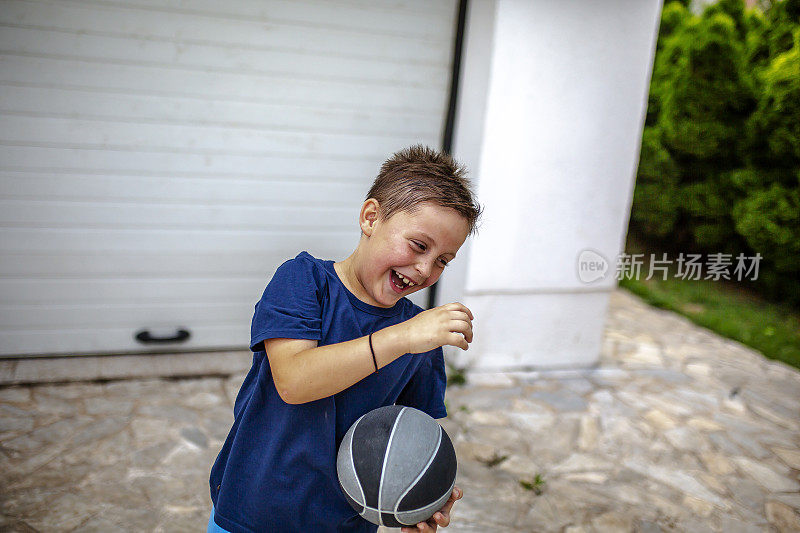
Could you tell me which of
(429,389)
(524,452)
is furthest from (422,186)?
(524,452)

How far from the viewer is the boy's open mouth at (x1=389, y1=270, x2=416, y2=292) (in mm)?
1669

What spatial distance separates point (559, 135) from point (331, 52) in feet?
5.67

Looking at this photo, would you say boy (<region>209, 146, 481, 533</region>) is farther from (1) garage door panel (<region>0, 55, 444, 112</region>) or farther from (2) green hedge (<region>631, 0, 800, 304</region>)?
(2) green hedge (<region>631, 0, 800, 304</region>)

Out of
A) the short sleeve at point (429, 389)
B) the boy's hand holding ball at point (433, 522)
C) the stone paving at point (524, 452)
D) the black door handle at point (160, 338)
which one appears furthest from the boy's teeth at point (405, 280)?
the black door handle at point (160, 338)

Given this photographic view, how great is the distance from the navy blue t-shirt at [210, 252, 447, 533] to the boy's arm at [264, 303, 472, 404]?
5.3 inches

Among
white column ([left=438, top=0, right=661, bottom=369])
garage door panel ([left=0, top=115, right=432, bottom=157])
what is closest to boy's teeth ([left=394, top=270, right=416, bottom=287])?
white column ([left=438, top=0, right=661, bottom=369])

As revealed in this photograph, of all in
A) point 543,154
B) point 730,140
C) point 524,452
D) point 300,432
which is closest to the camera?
point 300,432

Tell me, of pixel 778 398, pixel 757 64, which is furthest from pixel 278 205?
pixel 757 64

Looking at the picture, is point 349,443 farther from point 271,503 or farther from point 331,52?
point 331,52

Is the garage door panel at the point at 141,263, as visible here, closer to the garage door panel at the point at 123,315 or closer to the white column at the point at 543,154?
the garage door panel at the point at 123,315

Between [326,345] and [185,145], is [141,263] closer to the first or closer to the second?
[185,145]

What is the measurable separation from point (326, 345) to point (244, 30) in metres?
3.45

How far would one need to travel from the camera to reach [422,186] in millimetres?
1653

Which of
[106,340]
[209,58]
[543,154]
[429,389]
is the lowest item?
[106,340]
